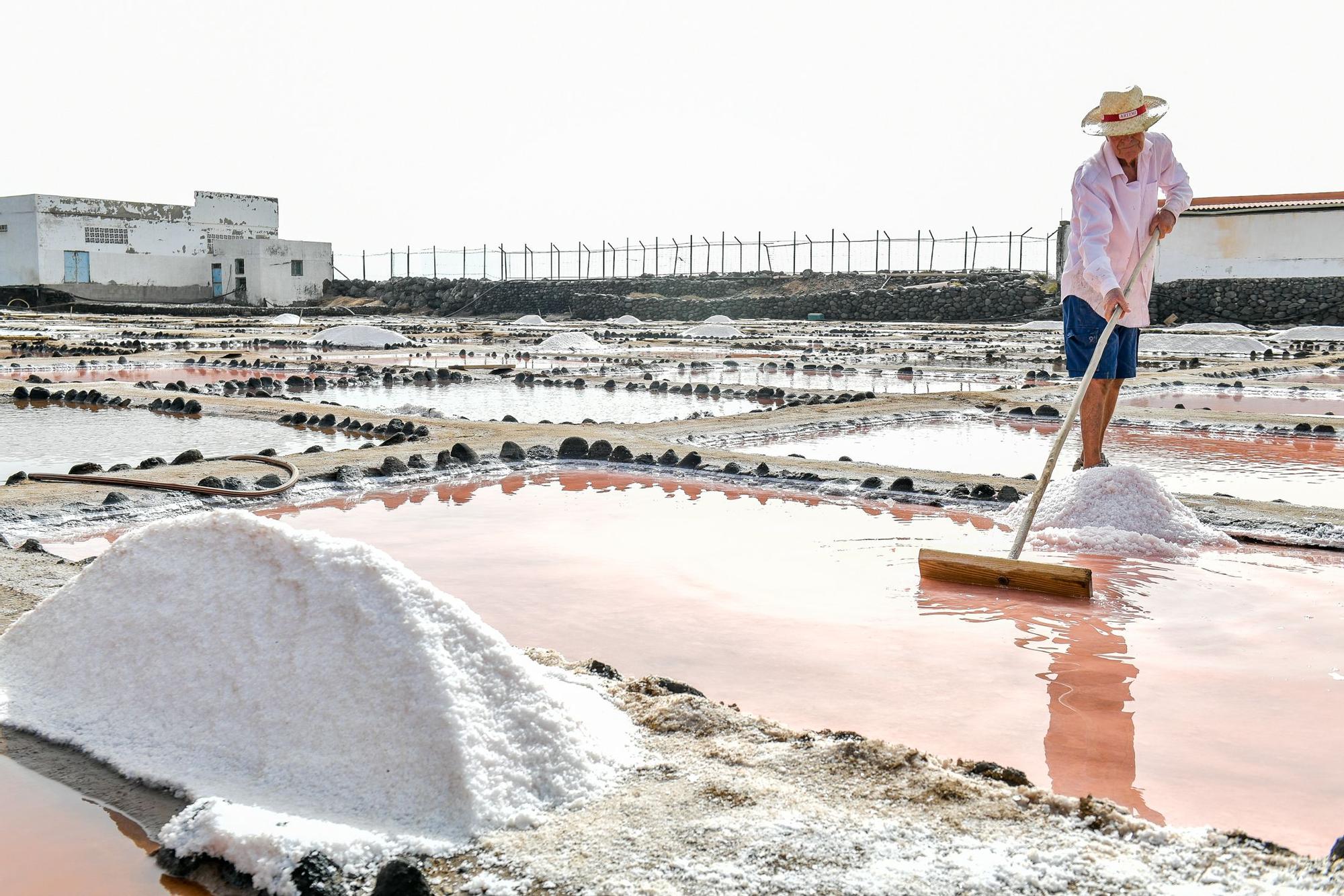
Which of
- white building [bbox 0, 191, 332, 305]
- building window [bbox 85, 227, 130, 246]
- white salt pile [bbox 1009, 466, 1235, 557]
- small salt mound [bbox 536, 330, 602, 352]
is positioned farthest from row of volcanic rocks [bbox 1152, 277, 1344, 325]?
building window [bbox 85, 227, 130, 246]

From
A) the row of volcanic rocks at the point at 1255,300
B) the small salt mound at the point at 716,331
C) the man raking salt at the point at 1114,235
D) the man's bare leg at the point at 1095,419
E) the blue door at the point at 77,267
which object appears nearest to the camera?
the man raking salt at the point at 1114,235

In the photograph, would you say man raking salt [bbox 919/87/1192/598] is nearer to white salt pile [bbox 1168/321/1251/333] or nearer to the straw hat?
the straw hat

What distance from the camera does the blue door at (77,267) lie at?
147 ft

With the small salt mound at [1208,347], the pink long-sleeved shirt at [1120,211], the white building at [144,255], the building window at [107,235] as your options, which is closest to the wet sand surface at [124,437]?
the pink long-sleeved shirt at [1120,211]

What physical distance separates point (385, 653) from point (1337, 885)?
4.82 feet

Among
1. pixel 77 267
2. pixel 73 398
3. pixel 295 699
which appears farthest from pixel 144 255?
pixel 295 699

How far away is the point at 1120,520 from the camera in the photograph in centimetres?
431

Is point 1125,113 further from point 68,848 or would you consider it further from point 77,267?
point 77,267

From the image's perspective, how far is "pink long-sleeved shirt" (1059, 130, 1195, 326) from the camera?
15.8 ft

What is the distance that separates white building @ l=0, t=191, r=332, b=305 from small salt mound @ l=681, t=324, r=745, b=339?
81.5ft

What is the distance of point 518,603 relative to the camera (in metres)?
3.50

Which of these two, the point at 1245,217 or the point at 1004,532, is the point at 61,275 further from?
the point at 1004,532

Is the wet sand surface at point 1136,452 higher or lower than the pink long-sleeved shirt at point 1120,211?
lower

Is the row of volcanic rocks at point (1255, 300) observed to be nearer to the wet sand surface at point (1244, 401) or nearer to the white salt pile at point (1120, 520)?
the wet sand surface at point (1244, 401)
